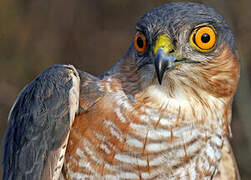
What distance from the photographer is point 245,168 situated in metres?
5.99

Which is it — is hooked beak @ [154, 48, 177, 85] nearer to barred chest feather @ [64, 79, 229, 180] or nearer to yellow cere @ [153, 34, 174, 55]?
yellow cere @ [153, 34, 174, 55]

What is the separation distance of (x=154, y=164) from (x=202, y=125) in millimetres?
426

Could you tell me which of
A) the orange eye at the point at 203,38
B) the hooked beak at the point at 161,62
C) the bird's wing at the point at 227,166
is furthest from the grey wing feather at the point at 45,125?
the bird's wing at the point at 227,166

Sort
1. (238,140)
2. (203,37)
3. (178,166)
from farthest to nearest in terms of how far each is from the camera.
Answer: (238,140) → (178,166) → (203,37)

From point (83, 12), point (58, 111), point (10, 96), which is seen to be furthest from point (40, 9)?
point (58, 111)

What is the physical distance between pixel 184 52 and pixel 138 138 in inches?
25.0

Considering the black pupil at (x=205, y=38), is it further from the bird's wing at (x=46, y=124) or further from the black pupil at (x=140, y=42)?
the bird's wing at (x=46, y=124)

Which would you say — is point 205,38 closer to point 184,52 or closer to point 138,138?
point 184,52

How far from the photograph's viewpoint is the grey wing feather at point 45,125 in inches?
98.3

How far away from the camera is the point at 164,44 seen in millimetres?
2320

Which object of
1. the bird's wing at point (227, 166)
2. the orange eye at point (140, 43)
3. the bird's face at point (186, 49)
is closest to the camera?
the bird's face at point (186, 49)

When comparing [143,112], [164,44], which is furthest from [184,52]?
[143,112]

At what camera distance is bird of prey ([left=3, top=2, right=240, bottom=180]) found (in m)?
2.44

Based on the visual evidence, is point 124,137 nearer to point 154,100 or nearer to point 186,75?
point 154,100
